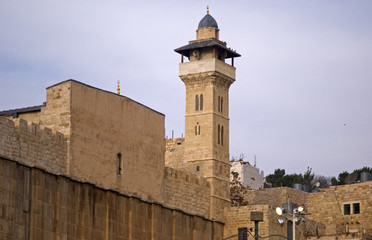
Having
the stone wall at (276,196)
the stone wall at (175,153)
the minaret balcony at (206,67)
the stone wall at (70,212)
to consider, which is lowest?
the stone wall at (70,212)

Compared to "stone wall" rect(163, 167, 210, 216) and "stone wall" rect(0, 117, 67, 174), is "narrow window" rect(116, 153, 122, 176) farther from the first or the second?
→ "stone wall" rect(163, 167, 210, 216)

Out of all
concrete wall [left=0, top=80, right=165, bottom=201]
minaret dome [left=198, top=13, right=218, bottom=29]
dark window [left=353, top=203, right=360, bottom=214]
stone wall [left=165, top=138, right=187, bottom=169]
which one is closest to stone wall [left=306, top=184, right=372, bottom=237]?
dark window [left=353, top=203, right=360, bottom=214]

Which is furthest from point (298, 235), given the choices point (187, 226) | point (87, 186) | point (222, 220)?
point (87, 186)

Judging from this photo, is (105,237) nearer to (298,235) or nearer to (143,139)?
(143,139)

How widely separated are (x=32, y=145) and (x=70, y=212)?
2765 millimetres

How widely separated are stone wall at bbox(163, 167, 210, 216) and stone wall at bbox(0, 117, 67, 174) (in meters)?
7.69

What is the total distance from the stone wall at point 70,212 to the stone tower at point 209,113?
454 cm

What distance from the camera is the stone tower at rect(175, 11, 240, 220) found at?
49438 mm

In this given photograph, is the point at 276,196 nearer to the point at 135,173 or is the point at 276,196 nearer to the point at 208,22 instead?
the point at 208,22

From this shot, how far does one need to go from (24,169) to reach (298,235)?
18781 mm

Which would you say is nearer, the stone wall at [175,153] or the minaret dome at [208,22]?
the minaret dome at [208,22]

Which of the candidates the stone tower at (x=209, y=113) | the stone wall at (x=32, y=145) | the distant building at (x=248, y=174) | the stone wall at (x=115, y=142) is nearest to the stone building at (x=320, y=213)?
the stone tower at (x=209, y=113)

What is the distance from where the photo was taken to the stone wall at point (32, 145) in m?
36.9

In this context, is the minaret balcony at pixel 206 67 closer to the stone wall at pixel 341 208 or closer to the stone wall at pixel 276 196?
the stone wall at pixel 276 196
